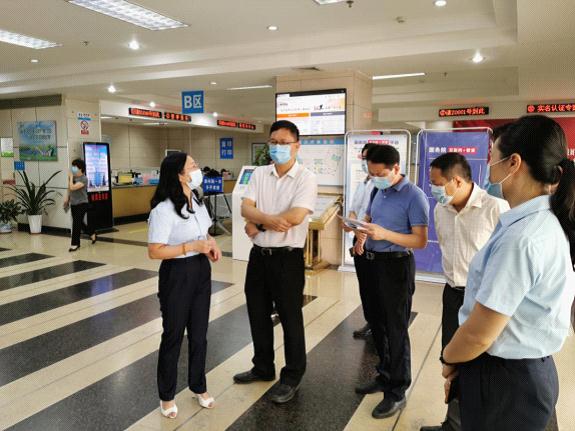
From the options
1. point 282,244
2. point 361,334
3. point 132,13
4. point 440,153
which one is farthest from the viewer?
point 440,153

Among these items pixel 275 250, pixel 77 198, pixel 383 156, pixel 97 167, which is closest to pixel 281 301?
pixel 275 250

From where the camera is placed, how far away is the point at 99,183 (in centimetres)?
905

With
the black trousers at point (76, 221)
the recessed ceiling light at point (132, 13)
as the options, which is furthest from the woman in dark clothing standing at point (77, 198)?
the recessed ceiling light at point (132, 13)

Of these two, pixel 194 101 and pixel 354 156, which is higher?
pixel 194 101

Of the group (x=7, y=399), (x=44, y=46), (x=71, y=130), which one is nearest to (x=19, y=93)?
(x=71, y=130)

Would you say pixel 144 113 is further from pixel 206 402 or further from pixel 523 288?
pixel 523 288

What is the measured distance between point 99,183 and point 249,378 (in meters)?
7.26

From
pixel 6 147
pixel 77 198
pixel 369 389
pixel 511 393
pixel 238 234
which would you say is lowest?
pixel 369 389

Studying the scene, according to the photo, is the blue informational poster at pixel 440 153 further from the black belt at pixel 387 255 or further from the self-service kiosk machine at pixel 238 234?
the black belt at pixel 387 255

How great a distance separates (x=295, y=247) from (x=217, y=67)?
4.61 metres

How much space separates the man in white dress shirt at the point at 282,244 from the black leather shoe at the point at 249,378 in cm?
14

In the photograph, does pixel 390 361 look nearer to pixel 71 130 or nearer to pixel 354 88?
pixel 354 88

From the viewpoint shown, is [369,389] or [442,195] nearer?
[442,195]

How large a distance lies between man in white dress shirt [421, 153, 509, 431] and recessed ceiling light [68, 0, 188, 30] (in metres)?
3.92
